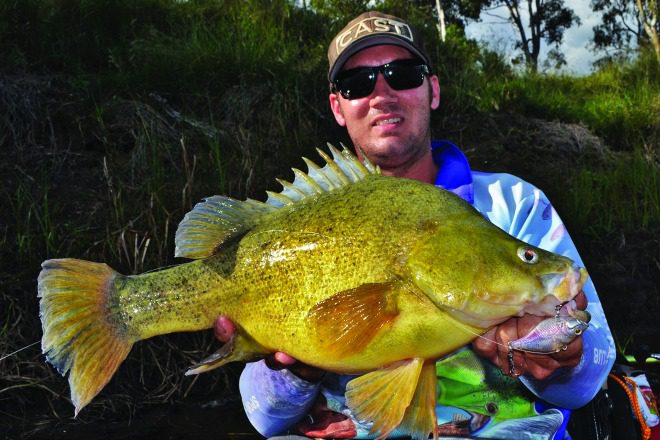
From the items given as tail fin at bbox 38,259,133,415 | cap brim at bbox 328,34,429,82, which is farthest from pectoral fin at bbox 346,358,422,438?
cap brim at bbox 328,34,429,82

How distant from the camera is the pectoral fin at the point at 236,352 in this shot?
192 centimetres

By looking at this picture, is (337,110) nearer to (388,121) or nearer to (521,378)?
(388,121)

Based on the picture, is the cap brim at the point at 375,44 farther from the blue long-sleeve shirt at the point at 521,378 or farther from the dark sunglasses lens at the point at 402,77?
the blue long-sleeve shirt at the point at 521,378

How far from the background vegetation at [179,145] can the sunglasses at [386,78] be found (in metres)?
2.08

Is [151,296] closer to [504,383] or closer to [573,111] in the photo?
[504,383]

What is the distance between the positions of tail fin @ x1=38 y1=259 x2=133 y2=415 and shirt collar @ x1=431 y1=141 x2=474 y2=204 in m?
1.48

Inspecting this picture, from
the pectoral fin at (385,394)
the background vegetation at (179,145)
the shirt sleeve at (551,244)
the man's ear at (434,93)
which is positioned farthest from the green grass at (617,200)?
the pectoral fin at (385,394)

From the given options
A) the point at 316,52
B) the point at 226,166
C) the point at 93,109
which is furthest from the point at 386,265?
the point at 316,52

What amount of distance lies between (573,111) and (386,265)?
964 centimetres

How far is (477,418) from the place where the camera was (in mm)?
2336

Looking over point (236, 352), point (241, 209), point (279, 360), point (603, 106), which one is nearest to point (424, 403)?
point (279, 360)

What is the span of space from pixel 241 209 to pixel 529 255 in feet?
3.17

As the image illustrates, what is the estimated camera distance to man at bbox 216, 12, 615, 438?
2119 millimetres

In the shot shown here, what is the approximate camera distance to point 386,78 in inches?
119
